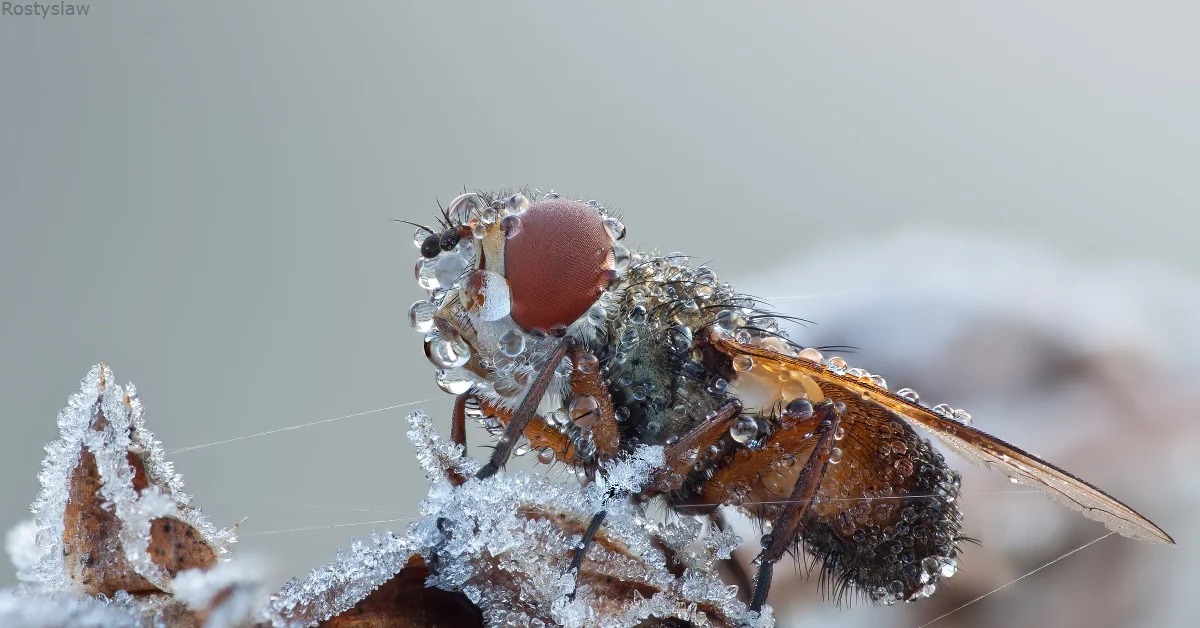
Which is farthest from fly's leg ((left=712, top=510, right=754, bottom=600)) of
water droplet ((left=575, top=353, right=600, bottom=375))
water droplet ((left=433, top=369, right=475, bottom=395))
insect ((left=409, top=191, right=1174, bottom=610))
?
water droplet ((left=433, top=369, right=475, bottom=395))

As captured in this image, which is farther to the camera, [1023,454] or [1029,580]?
[1029,580]

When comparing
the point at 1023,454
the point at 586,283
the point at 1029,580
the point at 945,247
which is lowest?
the point at 1029,580

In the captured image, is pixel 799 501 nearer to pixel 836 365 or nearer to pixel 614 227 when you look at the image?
pixel 836 365

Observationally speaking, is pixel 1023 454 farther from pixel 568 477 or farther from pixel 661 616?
pixel 568 477

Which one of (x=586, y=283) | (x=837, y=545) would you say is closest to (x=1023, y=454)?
(x=837, y=545)

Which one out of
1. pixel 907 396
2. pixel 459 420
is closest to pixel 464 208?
pixel 459 420

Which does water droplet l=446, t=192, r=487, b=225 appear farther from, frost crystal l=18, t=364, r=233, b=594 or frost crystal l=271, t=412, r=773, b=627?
frost crystal l=18, t=364, r=233, b=594

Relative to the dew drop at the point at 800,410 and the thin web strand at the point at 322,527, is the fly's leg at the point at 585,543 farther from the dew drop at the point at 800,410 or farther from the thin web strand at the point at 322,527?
the dew drop at the point at 800,410
